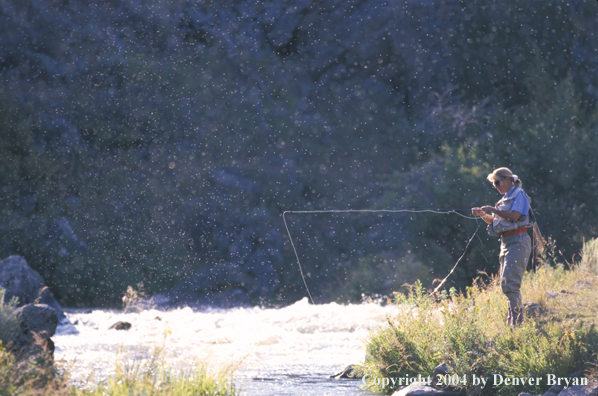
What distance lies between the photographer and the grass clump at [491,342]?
7.09 m

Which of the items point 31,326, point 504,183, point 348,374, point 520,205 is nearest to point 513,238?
point 520,205

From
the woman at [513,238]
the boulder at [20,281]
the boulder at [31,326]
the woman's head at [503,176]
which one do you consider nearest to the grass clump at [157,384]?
the boulder at [31,326]

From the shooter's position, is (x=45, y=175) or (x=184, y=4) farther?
(x=184, y=4)

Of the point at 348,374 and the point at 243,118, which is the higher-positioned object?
the point at 243,118

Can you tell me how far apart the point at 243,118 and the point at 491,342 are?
3994cm

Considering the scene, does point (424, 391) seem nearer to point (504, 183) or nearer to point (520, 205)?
point (520, 205)

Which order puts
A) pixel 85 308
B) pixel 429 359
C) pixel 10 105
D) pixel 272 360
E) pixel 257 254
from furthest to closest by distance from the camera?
pixel 10 105 → pixel 257 254 → pixel 85 308 → pixel 272 360 → pixel 429 359

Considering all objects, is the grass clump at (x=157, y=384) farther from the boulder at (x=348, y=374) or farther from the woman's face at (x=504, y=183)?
the woman's face at (x=504, y=183)

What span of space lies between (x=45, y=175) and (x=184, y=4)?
53.2 feet

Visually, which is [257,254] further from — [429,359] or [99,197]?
[429,359]

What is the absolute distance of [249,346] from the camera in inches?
569

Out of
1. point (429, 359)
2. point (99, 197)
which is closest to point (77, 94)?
point (99, 197)

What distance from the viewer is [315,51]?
48.0 metres

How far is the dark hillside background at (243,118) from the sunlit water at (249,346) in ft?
42.6
